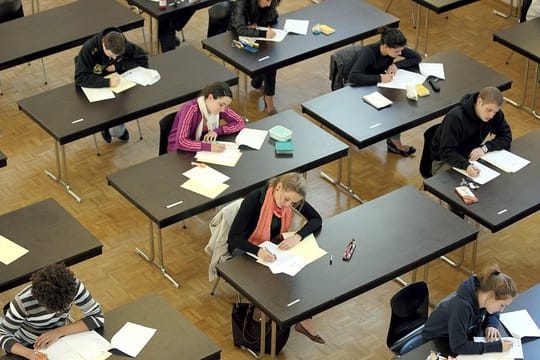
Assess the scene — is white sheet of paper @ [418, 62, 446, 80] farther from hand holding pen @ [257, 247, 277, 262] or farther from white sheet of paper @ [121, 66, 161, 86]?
hand holding pen @ [257, 247, 277, 262]

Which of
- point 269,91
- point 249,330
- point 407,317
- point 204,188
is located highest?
point 204,188

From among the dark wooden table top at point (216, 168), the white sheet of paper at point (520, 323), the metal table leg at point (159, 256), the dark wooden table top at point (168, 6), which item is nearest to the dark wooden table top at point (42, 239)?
the dark wooden table top at point (216, 168)

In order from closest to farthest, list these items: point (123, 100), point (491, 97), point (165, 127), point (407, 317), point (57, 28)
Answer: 1. point (407, 317)
2. point (491, 97)
3. point (165, 127)
4. point (123, 100)
5. point (57, 28)

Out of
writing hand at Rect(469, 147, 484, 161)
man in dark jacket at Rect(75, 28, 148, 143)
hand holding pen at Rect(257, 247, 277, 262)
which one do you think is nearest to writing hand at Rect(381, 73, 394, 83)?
writing hand at Rect(469, 147, 484, 161)

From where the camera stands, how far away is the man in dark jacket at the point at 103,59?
820 cm

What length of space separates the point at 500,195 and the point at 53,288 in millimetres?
3344

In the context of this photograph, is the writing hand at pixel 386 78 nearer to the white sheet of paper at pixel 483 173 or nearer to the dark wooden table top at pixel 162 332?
the white sheet of paper at pixel 483 173

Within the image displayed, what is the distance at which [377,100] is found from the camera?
328 inches

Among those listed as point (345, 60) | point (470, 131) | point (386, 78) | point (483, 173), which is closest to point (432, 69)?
point (386, 78)

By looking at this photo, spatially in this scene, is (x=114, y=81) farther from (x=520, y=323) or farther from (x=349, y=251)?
(x=520, y=323)

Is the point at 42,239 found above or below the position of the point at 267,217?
below

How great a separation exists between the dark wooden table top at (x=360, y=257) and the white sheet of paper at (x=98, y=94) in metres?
2.27

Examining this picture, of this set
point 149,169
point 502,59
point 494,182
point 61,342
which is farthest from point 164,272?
point 502,59

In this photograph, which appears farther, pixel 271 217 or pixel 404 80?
pixel 404 80
